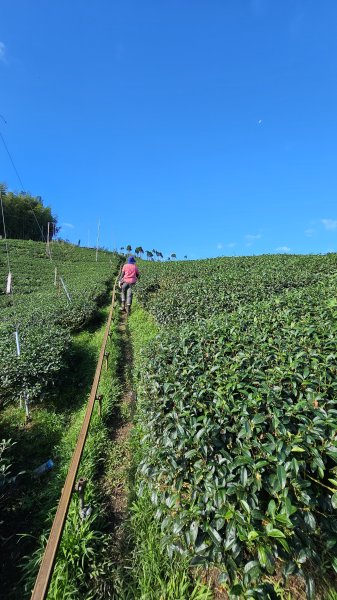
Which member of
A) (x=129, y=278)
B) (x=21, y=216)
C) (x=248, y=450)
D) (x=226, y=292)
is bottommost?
(x=248, y=450)

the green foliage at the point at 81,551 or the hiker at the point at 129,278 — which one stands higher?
the hiker at the point at 129,278

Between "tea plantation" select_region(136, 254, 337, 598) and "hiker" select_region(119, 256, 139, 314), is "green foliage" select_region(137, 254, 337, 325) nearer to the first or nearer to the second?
"hiker" select_region(119, 256, 139, 314)

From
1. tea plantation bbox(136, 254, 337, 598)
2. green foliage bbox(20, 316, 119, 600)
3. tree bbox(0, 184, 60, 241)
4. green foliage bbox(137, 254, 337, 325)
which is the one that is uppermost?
tree bbox(0, 184, 60, 241)

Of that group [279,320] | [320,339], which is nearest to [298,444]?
[320,339]

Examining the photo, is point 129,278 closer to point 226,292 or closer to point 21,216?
point 226,292

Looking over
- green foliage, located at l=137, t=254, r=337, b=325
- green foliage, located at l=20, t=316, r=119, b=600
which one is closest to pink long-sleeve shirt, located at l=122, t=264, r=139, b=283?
green foliage, located at l=137, t=254, r=337, b=325

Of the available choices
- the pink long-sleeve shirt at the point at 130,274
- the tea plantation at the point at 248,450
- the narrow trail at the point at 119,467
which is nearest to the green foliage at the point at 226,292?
the narrow trail at the point at 119,467

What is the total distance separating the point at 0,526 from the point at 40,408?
2.42 metres

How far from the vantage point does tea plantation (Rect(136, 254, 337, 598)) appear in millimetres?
1979

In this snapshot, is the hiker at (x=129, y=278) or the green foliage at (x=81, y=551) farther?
the hiker at (x=129, y=278)

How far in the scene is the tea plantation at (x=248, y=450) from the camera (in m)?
1.98

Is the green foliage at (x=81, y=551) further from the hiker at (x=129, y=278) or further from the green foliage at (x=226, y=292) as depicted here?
the hiker at (x=129, y=278)

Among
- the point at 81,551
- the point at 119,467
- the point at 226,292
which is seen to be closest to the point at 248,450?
the point at 81,551

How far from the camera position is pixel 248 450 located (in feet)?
7.32
